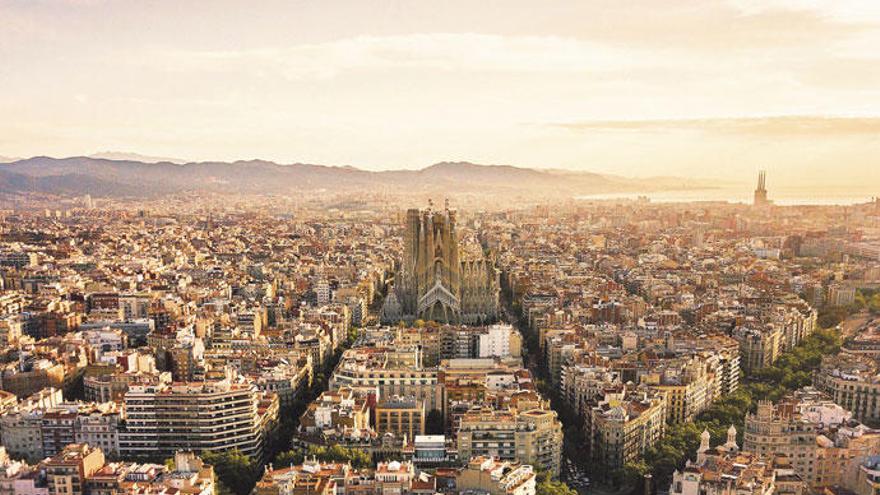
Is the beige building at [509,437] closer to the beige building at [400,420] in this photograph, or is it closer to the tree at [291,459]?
the beige building at [400,420]

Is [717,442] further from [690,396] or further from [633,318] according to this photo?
[633,318]

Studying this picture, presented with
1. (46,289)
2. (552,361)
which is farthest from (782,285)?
(46,289)

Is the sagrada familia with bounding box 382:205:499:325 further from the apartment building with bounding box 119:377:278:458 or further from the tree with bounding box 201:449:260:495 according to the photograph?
the tree with bounding box 201:449:260:495

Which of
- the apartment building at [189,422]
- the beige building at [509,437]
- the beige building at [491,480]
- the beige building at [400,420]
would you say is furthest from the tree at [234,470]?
the beige building at [491,480]

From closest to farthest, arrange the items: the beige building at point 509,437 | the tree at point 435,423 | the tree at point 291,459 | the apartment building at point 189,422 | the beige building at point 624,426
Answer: the tree at point 291,459
the beige building at point 509,437
the beige building at point 624,426
the apartment building at point 189,422
the tree at point 435,423

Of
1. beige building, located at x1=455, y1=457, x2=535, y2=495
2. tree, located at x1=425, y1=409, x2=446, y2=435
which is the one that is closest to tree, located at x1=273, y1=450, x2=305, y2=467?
beige building, located at x1=455, y1=457, x2=535, y2=495

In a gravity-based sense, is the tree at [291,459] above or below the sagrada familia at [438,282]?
below

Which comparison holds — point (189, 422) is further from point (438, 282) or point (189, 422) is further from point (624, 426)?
point (438, 282)

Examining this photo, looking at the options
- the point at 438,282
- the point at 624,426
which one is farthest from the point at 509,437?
the point at 438,282
